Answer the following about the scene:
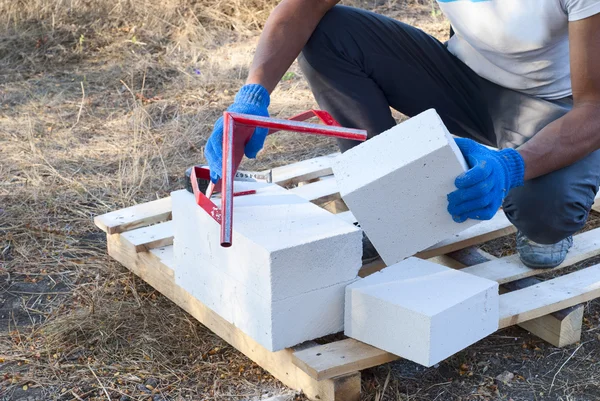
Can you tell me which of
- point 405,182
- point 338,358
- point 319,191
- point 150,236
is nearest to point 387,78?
point 319,191

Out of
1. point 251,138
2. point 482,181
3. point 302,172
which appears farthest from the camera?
point 302,172

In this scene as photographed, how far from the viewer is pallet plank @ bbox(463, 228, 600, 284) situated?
95.8 inches

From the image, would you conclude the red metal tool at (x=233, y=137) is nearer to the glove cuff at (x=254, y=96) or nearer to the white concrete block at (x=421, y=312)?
the glove cuff at (x=254, y=96)

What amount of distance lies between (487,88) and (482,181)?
0.84 meters

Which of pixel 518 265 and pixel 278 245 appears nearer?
pixel 278 245

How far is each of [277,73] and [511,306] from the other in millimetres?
1072

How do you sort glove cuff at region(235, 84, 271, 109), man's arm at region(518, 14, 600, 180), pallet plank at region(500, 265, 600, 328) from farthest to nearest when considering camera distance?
glove cuff at region(235, 84, 271, 109)
pallet plank at region(500, 265, 600, 328)
man's arm at region(518, 14, 600, 180)

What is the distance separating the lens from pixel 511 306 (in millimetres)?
2229

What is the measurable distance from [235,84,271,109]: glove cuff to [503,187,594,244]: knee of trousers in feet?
2.73

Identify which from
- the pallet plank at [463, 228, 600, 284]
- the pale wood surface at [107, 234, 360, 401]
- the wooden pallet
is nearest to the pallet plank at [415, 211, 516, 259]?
the wooden pallet

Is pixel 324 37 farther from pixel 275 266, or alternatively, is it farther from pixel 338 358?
pixel 338 358

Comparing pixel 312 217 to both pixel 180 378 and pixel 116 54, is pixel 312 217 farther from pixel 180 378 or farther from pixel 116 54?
pixel 116 54

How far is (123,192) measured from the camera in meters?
3.40

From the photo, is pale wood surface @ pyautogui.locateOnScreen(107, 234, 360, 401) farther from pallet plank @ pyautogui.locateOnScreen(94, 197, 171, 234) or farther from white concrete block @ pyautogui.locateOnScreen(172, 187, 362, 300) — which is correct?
white concrete block @ pyautogui.locateOnScreen(172, 187, 362, 300)
